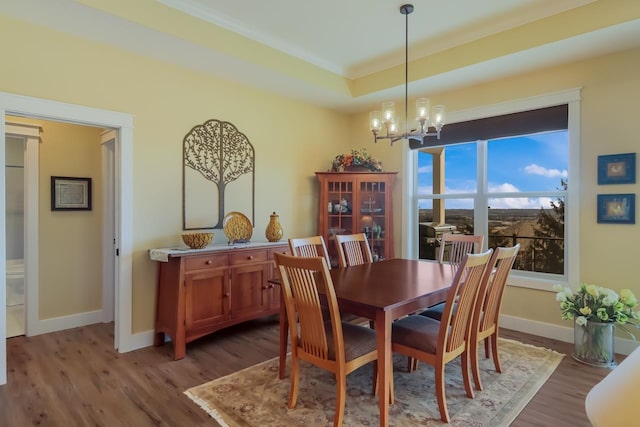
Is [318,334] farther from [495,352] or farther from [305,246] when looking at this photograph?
[495,352]

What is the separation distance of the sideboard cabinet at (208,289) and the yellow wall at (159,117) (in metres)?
0.28

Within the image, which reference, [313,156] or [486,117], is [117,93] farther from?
[486,117]

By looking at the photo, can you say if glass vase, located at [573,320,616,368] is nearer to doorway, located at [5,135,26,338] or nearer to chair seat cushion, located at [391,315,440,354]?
chair seat cushion, located at [391,315,440,354]

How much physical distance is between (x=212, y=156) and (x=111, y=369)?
217 centimetres

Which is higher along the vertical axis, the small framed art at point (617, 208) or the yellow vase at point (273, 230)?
the small framed art at point (617, 208)

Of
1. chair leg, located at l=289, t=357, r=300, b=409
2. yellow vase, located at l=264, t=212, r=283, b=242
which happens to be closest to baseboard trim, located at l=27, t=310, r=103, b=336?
yellow vase, located at l=264, t=212, r=283, b=242

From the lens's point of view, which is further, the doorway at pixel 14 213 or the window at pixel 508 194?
the doorway at pixel 14 213

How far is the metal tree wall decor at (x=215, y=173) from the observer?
12.0ft

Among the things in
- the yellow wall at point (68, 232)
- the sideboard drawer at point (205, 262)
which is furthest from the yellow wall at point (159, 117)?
the sideboard drawer at point (205, 262)

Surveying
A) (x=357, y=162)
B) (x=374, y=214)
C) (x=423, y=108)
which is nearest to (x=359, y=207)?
(x=374, y=214)

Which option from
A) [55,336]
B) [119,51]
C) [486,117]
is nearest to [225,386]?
[55,336]

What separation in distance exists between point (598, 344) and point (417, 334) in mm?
1818

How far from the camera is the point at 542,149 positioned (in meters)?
3.81

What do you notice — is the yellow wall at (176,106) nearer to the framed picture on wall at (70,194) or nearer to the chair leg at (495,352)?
the framed picture on wall at (70,194)
